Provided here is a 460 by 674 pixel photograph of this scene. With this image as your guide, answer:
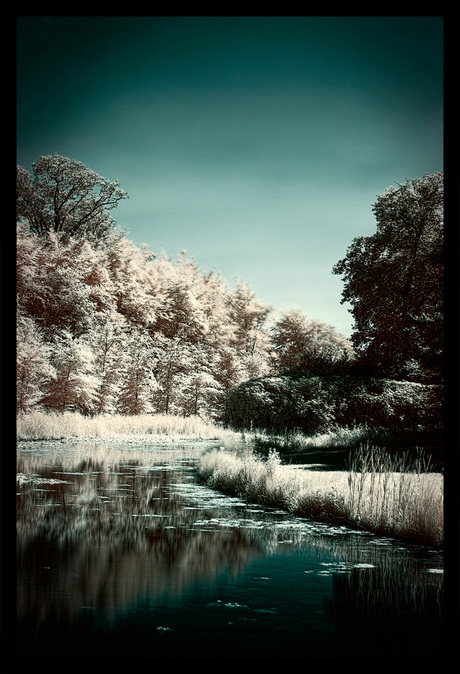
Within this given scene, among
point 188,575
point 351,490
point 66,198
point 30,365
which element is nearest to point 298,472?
point 351,490

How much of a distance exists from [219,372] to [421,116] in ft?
6.67

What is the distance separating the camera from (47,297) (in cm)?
413

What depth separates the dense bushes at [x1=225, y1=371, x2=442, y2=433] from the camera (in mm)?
4207

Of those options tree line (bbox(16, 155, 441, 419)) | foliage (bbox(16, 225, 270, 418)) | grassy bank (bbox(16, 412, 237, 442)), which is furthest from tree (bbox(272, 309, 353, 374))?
grassy bank (bbox(16, 412, 237, 442))

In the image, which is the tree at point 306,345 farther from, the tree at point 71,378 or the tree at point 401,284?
the tree at point 71,378

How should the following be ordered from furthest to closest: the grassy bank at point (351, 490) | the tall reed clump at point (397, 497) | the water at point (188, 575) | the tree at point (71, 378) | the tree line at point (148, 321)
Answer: the tree at point (71, 378) → the tree line at point (148, 321) → the grassy bank at point (351, 490) → the tall reed clump at point (397, 497) → the water at point (188, 575)

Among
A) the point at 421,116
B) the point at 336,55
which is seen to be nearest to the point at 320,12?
the point at 336,55

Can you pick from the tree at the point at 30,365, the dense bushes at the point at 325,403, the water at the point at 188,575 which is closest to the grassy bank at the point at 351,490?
the water at the point at 188,575

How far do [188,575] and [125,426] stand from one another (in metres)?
1.36

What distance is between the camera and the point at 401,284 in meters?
4.30

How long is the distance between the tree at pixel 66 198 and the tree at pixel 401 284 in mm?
1535

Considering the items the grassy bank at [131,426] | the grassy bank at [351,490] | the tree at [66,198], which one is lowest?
the grassy bank at [351,490]

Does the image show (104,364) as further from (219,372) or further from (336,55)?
(336,55)

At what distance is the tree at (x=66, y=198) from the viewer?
3.84 metres
